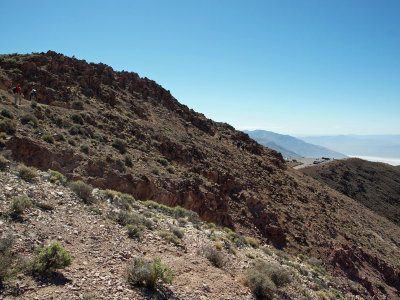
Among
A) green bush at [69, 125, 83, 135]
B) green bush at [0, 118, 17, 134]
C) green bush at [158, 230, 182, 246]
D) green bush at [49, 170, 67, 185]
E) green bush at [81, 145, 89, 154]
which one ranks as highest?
green bush at [69, 125, 83, 135]

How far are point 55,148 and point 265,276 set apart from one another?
44.3 feet

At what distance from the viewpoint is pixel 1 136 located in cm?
1427

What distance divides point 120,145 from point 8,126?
7.33 meters

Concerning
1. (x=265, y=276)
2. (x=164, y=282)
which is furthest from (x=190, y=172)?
(x=164, y=282)

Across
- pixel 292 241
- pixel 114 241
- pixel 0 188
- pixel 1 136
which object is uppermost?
pixel 1 136

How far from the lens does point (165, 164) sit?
2228 centimetres

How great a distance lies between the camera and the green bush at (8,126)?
1481cm

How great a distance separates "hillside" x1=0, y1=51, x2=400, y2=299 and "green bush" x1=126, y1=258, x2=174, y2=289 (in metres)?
9.86

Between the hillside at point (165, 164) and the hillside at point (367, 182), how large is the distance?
67.2 feet

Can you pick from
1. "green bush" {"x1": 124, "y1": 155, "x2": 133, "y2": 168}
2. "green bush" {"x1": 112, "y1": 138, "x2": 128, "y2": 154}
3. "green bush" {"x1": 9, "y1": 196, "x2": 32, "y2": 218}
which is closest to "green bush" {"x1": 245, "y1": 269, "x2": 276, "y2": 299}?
"green bush" {"x1": 9, "y1": 196, "x2": 32, "y2": 218}

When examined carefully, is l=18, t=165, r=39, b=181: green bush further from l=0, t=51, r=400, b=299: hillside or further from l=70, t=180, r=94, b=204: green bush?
l=0, t=51, r=400, b=299: hillside

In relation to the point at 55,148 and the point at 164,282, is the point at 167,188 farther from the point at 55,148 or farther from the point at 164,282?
the point at 164,282

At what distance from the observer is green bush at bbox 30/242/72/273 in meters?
5.89

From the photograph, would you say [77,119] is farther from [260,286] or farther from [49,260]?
[260,286]
